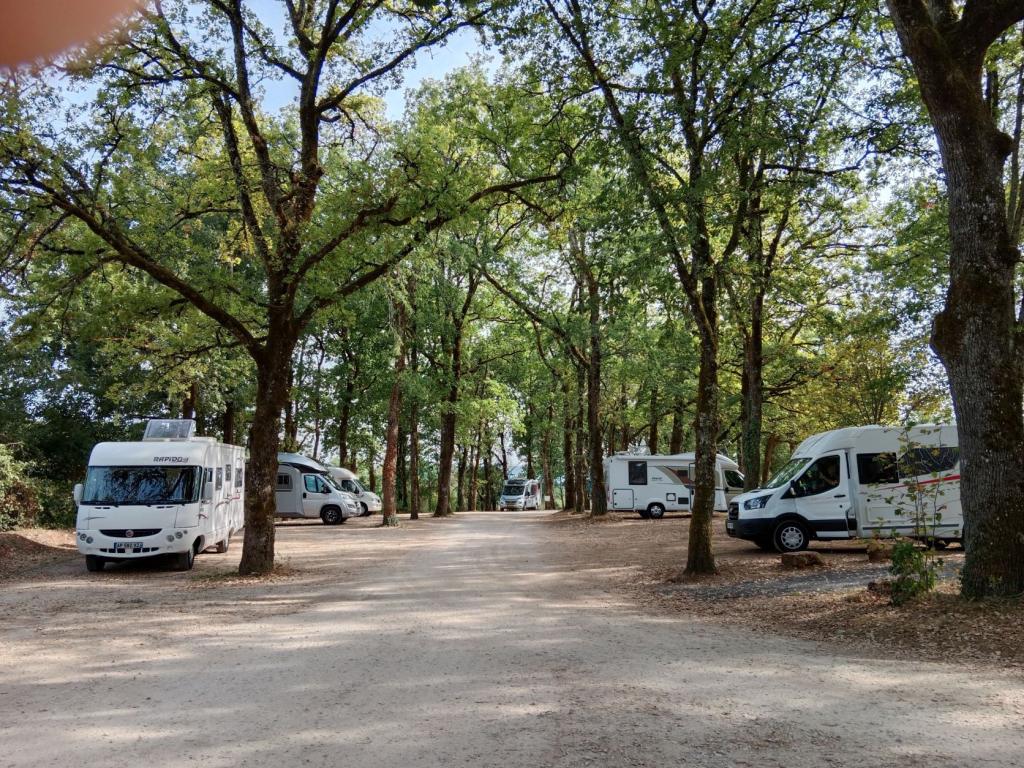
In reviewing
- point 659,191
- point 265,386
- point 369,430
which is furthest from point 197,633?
point 369,430

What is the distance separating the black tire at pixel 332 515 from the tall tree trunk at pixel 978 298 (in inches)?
977

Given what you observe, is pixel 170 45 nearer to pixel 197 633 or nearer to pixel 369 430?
pixel 197 633

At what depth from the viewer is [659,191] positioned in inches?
447

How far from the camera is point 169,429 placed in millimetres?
15258

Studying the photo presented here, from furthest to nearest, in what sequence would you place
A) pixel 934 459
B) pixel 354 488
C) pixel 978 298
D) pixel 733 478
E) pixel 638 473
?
pixel 354 488, pixel 733 478, pixel 638 473, pixel 934 459, pixel 978 298

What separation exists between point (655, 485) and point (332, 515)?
1327 centimetres

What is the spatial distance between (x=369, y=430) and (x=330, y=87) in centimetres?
2903

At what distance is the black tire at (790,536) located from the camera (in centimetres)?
1490

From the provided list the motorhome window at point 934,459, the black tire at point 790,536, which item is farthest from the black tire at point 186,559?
the motorhome window at point 934,459

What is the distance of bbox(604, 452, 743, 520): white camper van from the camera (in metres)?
29.0

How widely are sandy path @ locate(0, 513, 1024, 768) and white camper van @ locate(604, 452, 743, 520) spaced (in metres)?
19.5

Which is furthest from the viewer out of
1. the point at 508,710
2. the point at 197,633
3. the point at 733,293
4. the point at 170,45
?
the point at 733,293

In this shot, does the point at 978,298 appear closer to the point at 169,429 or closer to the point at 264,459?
the point at 264,459

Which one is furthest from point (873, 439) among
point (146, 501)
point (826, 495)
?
point (146, 501)
